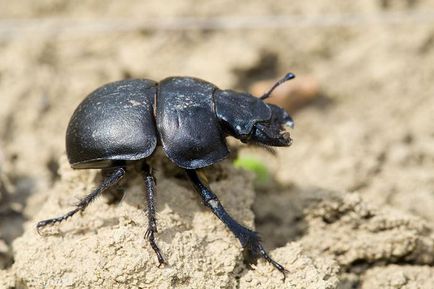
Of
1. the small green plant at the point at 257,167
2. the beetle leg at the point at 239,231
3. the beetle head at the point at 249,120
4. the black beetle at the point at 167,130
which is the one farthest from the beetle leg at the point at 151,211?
the small green plant at the point at 257,167

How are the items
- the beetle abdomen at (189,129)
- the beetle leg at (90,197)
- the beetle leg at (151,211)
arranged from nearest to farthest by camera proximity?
the beetle leg at (151,211) < the beetle leg at (90,197) < the beetle abdomen at (189,129)

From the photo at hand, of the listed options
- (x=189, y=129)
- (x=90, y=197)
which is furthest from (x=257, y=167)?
(x=90, y=197)

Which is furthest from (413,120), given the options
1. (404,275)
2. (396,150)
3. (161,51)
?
(161,51)

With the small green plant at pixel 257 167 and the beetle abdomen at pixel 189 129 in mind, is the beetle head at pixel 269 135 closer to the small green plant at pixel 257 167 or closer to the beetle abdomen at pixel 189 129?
the beetle abdomen at pixel 189 129

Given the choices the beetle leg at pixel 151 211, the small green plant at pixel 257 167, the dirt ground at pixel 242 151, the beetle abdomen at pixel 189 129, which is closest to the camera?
the beetle leg at pixel 151 211

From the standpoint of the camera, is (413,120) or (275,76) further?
(275,76)

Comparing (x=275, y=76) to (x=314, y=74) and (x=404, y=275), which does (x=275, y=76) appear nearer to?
(x=314, y=74)
